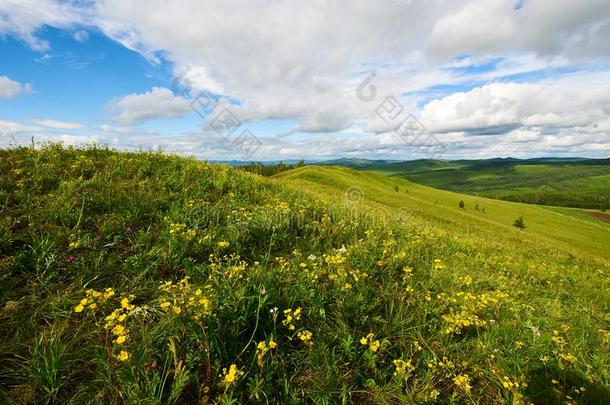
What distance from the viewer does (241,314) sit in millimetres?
3734

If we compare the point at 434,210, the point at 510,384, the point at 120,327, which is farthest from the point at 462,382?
the point at 434,210

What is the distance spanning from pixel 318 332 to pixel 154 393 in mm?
1868

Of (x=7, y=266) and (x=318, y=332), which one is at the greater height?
(x=7, y=266)

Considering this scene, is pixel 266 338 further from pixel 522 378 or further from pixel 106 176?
pixel 106 176

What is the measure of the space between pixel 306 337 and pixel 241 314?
86cm

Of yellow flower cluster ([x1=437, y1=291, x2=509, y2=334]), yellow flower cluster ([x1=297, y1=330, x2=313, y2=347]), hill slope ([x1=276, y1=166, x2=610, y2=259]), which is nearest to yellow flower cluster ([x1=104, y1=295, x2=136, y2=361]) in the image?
yellow flower cluster ([x1=297, y1=330, x2=313, y2=347])

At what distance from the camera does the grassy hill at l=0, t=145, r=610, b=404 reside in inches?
123

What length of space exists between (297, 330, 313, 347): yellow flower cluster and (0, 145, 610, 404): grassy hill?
35mm

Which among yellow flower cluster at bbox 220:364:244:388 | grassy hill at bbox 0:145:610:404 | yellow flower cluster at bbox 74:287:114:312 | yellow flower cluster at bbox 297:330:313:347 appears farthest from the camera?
yellow flower cluster at bbox 297:330:313:347

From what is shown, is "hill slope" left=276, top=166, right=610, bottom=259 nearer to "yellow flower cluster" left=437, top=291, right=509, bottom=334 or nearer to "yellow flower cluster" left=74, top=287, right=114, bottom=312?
"yellow flower cluster" left=437, top=291, right=509, bottom=334

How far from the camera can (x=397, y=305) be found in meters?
4.67

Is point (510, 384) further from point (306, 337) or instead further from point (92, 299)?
point (92, 299)

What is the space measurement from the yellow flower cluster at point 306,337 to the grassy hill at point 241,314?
0.11ft

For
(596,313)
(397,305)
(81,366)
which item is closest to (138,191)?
(81,366)
